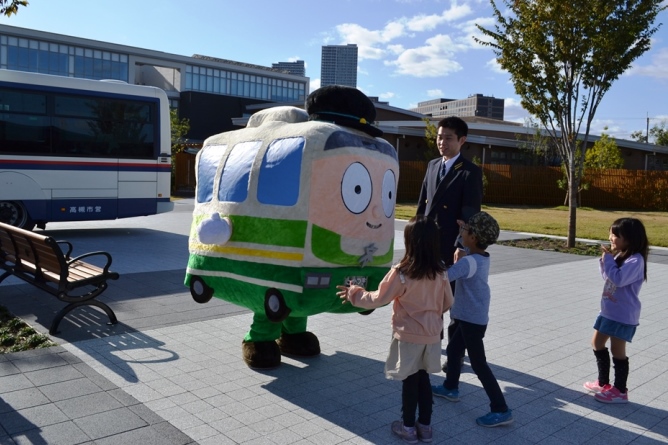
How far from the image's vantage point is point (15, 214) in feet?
41.0

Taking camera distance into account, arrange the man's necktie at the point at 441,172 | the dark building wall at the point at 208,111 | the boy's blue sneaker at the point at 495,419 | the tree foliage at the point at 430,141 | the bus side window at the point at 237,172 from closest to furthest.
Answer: the boy's blue sneaker at the point at 495,419 < the bus side window at the point at 237,172 < the man's necktie at the point at 441,172 < the tree foliage at the point at 430,141 < the dark building wall at the point at 208,111

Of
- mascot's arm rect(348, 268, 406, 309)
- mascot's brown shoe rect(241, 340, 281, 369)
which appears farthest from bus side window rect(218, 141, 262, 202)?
mascot's arm rect(348, 268, 406, 309)

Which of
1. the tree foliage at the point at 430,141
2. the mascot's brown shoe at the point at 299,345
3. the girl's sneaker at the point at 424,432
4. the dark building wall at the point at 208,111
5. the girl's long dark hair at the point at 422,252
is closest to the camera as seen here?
the girl's long dark hair at the point at 422,252

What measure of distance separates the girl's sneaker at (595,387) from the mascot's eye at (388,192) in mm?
2192

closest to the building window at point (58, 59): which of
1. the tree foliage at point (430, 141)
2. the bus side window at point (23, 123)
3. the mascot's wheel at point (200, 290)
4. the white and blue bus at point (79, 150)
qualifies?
the tree foliage at point (430, 141)

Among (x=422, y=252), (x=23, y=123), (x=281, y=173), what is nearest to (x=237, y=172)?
(x=281, y=173)

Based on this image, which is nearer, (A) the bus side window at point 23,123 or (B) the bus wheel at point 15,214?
(A) the bus side window at point 23,123

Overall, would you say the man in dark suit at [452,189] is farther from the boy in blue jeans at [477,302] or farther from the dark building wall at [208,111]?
the dark building wall at [208,111]

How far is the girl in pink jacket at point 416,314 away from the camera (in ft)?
12.8

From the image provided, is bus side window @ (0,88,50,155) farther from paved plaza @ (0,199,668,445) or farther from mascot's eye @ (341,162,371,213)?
mascot's eye @ (341,162,371,213)

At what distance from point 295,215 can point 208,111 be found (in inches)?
2019

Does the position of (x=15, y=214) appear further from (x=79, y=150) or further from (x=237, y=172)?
(x=237, y=172)

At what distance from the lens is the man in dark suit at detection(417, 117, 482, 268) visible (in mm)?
5227

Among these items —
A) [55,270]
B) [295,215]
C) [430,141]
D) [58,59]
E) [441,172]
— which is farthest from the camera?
[58,59]
